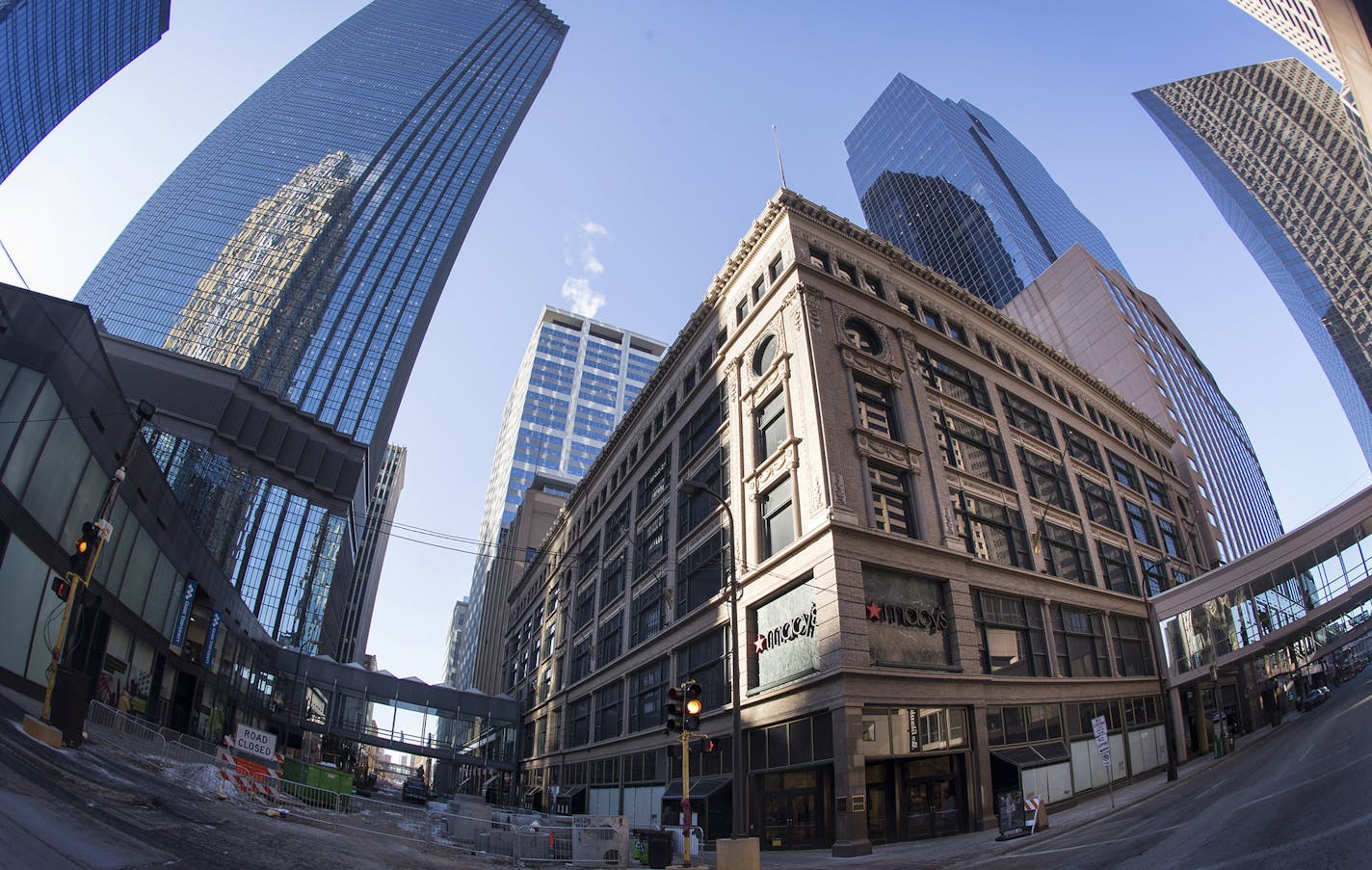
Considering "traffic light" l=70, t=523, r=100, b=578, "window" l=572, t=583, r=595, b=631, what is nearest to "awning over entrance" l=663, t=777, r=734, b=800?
"window" l=572, t=583, r=595, b=631

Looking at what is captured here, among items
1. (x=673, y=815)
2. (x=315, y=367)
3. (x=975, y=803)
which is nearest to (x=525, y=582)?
(x=673, y=815)

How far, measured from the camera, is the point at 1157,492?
166 ft

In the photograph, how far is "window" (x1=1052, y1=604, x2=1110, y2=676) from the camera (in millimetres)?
31859

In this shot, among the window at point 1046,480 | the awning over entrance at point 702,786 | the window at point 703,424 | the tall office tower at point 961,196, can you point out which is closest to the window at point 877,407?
the window at point 703,424

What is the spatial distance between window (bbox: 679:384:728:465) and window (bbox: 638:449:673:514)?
2383 mm

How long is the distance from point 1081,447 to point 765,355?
1042 inches

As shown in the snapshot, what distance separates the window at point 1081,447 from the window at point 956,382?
31.0 ft

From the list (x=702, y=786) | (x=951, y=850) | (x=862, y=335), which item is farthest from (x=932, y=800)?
(x=862, y=335)

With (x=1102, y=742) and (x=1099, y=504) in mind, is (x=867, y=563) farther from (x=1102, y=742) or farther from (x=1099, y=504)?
(x=1099, y=504)

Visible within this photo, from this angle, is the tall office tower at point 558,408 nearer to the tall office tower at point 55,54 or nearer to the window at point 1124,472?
the tall office tower at point 55,54

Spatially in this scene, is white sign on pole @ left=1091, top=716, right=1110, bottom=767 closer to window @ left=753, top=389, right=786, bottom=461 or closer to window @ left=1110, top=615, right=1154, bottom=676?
window @ left=753, top=389, right=786, bottom=461

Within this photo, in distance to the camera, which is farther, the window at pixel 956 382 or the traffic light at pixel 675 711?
the window at pixel 956 382

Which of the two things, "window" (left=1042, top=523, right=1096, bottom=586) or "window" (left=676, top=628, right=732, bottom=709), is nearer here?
"window" (left=676, top=628, right=732, bottom=709)

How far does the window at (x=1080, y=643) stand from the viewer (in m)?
31.9
